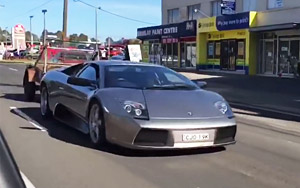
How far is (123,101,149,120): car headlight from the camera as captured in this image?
661cm

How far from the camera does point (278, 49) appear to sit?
29.8m

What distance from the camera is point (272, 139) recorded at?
867cm

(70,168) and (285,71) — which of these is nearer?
(70,168)

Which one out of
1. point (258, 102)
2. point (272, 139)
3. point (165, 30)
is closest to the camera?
point (272, 139)

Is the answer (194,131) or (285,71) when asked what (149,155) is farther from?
(285,71)

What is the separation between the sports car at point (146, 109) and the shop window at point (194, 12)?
32.6 m

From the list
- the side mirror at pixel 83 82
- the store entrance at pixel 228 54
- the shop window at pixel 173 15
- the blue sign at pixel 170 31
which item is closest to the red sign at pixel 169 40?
the blue sign at pixel 170 31

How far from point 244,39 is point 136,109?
26.5m

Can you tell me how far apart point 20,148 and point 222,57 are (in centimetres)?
2900

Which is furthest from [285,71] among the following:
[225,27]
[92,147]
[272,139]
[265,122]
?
[92,147]

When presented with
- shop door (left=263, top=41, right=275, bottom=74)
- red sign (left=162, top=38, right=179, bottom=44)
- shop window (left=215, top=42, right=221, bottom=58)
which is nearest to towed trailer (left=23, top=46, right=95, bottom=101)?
shop door (left=263, top=41, right=275, bottom=74)

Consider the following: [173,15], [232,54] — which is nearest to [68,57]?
[232,54]

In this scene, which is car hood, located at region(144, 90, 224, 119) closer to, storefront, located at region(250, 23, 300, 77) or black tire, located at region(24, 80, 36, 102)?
black tire, located at region(24, 80, 36, 102)

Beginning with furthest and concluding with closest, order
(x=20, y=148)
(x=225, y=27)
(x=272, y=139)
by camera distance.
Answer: (x=225, y=27), (x=272, y=139), (x=20, y=148)
